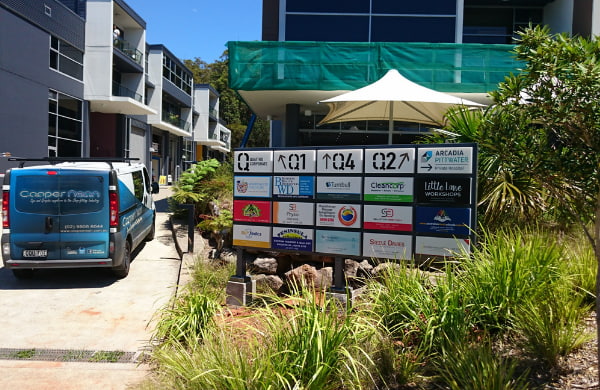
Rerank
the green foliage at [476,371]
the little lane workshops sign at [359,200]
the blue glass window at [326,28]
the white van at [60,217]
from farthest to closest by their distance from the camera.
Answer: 1. the blue glass window at [326,28]
2. the white van at [60,217]
3. the little lane workshops sign at [359,200]
4. the green foliage at [476,371]

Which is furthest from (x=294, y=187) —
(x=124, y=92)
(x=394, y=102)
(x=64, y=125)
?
(x=124, y=92)

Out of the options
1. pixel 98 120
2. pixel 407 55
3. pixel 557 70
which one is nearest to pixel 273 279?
pixel 557 70

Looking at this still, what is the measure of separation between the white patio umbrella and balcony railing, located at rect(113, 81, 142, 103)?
24.1 meters

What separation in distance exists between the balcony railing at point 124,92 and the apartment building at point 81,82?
2.8 inches

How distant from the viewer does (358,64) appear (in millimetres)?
14719

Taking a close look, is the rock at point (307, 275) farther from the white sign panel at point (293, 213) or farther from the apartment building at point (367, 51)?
the apartment building at point (367, 51)

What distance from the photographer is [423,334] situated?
4.20 meters

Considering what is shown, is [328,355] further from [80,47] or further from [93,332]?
[80,47]

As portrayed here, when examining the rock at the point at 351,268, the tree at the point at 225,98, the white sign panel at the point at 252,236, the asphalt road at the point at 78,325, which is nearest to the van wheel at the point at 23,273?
the asphalt road at the point at 78,325

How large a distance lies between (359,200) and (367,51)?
9.77 metres

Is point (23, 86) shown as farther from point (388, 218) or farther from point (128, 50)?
point (388, 218)

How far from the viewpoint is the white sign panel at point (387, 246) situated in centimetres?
576

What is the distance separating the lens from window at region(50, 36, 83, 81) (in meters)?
25.7

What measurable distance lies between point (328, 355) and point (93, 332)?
3707mm
